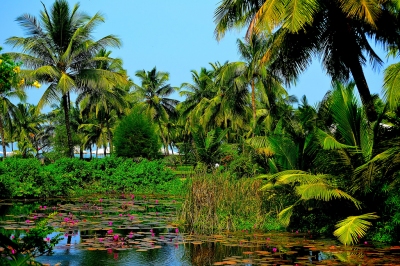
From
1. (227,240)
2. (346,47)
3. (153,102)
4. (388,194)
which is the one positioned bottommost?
(227,240)

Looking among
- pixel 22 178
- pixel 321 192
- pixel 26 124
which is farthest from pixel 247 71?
pixel 26 124

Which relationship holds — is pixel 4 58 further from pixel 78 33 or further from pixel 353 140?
pixel 78 33

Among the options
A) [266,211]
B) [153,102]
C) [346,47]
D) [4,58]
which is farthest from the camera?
[153,102]

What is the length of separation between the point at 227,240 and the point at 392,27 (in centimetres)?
771

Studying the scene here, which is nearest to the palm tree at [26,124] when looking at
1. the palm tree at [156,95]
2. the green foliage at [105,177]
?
the palm tree at [156,95]

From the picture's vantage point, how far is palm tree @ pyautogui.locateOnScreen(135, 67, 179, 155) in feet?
145

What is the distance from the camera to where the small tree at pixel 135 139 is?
27.7m

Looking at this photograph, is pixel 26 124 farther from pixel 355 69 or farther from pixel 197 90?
pixel 355 69

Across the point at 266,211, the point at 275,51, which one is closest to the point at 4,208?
the point at 266,211

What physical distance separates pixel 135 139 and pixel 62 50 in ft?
19.9

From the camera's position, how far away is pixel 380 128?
1099 cm

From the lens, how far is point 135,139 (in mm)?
28016

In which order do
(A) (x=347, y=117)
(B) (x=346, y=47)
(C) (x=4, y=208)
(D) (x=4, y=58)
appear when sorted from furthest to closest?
(C) (x=4, y=208)
(B) (x=346, y=47)
(A) (x=347, y=117)
(D) (x=4, y=58)

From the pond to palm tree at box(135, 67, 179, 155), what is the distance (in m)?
31.4
